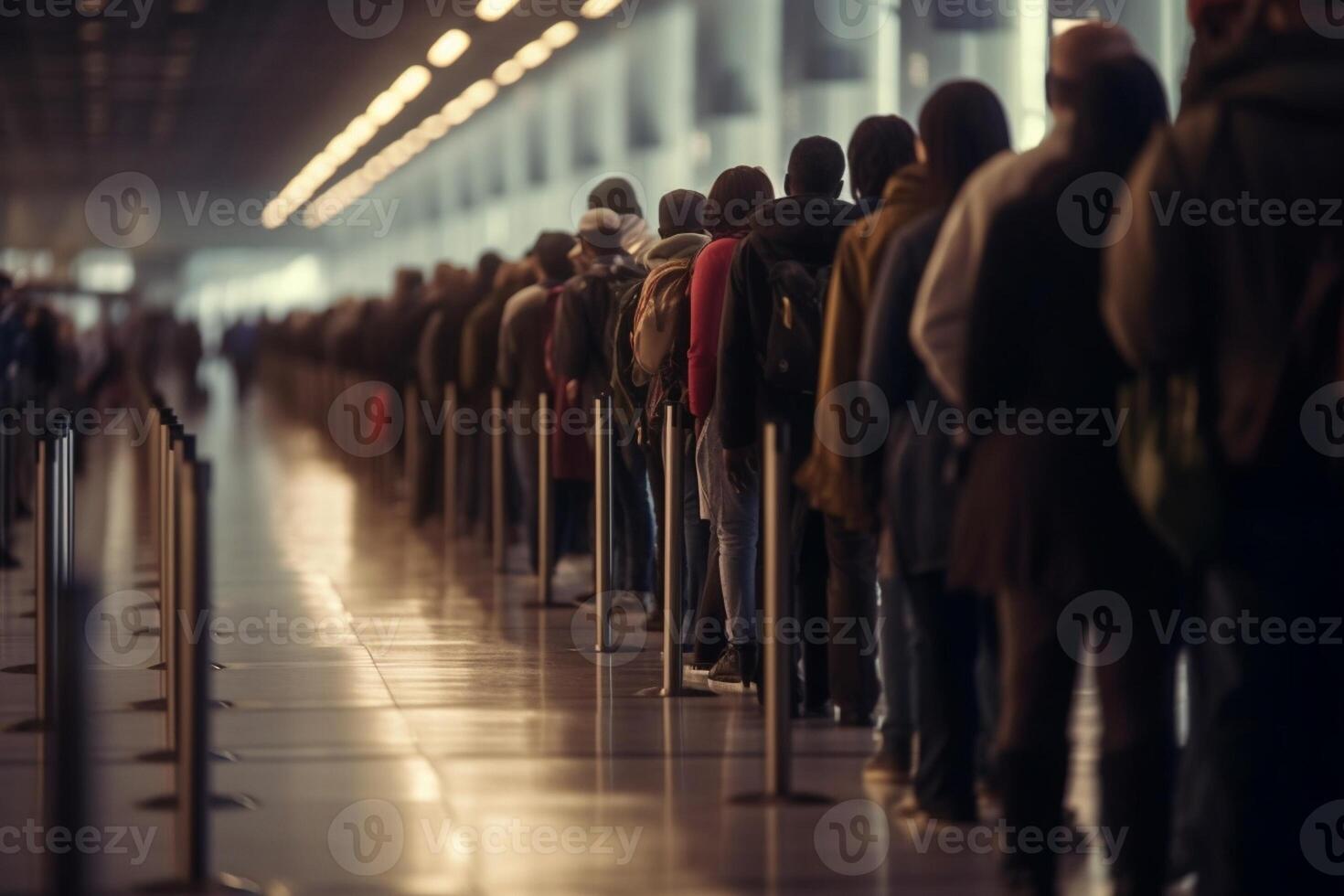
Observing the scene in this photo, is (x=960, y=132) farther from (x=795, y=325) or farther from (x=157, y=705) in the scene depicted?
(x=157, y=705)

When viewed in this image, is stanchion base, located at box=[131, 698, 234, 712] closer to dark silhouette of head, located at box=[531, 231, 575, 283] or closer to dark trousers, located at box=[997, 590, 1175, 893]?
dark trousers, located at box=[997, 590, 1175, 893]

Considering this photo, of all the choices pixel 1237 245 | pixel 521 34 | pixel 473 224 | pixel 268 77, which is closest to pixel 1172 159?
pixel 1237 245

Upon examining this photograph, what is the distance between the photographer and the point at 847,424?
262 inches

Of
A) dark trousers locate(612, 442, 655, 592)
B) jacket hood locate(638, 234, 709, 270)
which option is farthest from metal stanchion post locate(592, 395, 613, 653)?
jacket hood locate(638, 234, 709, 270)

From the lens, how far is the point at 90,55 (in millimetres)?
30844

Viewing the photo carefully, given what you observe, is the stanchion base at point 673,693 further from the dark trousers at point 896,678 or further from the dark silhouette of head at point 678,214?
the dark silhouette of head at point 678,214

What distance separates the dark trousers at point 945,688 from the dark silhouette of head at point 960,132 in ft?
3.50

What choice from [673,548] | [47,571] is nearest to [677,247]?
[673,548]

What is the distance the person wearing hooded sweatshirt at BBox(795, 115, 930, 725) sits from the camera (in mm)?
6691

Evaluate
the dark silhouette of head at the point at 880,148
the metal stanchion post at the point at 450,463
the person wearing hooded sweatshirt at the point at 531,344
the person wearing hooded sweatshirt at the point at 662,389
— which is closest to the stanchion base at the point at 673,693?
the person wearing hooded sweatshirt at the point at 662,389

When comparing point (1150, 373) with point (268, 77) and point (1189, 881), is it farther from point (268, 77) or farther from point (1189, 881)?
point (268, 77)

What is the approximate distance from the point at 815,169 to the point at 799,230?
352mm

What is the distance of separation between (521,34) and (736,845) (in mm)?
18207

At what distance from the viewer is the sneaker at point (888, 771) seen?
7.11 meters
